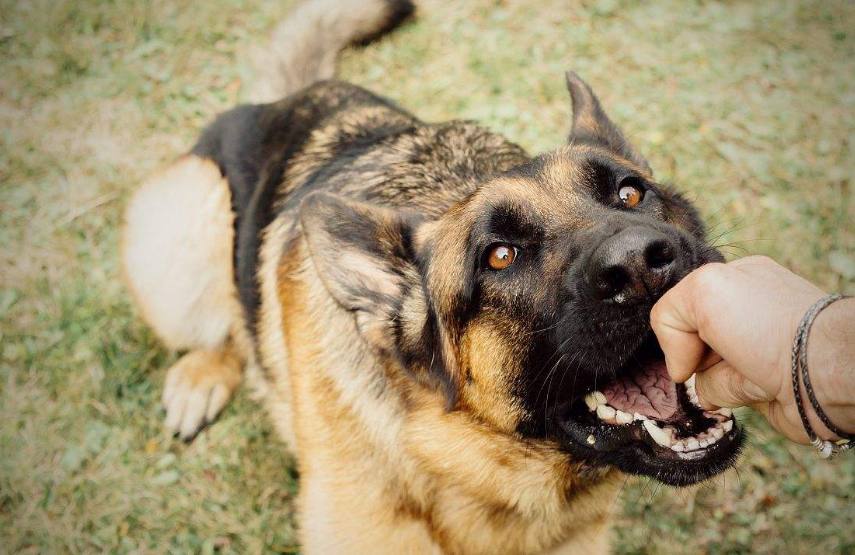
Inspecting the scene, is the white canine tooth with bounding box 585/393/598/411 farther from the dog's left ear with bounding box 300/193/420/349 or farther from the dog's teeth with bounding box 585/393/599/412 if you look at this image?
the dog's left ear with bounding box 300/193/420/349

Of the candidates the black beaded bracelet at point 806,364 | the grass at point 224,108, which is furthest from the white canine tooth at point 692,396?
the grass at point 224,108

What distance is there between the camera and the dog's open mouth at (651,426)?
89.5 inches

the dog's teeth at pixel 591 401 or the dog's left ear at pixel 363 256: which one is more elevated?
the dog's left ear at pixel 363 256

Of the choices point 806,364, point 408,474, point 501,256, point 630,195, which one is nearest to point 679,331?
point 806,364

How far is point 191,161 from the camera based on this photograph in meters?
4.38

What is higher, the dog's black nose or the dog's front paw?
the dog's black nose

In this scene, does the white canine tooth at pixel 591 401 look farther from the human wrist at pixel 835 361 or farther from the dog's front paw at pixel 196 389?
the dog's front paw at pixel 196 389

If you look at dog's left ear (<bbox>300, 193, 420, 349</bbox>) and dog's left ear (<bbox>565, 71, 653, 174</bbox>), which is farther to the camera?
dog's left ear (<bbox>565, 71, 653, 174</bbox>)

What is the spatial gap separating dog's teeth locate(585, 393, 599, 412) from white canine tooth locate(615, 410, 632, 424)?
87 millimetres

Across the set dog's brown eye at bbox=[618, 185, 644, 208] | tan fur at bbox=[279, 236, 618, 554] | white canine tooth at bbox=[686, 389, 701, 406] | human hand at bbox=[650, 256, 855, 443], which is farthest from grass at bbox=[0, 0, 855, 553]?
human hand at bbox=[650, 256, 855, 443]

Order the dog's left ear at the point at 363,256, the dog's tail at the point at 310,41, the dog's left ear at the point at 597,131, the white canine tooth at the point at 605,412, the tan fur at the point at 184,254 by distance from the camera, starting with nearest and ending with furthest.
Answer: the white canine tooth at the point at 605,412, the dog's left ear at the point at 363,256, the dog's left ear at the point at 597,131, the tan fur at the point at 184,254, the dog's tail at the point at 310,41

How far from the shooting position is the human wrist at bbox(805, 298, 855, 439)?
1541mm

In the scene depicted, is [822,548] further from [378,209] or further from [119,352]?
[119,352]

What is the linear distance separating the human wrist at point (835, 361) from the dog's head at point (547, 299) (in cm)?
56
